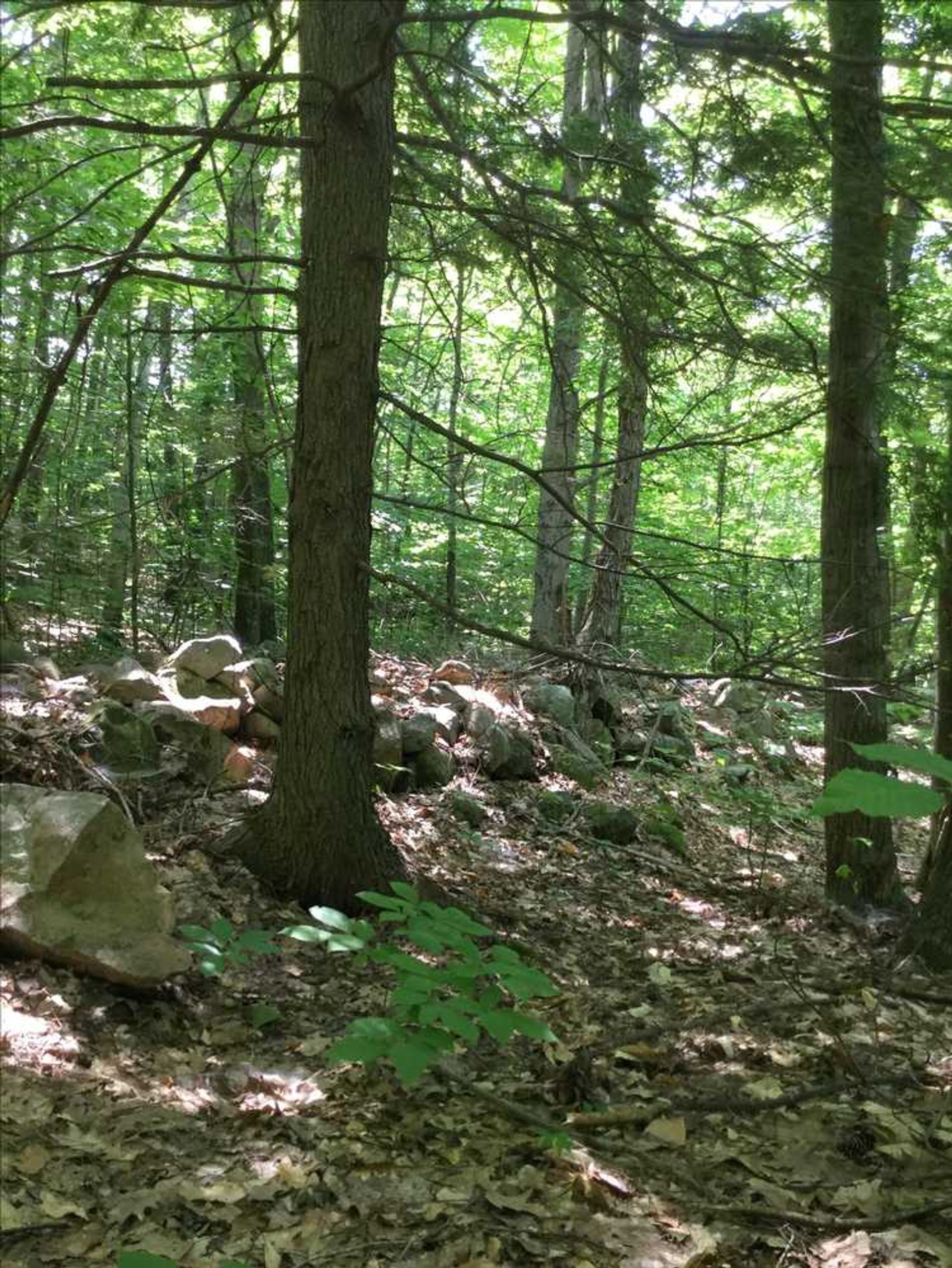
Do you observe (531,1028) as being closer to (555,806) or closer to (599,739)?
(555,806)

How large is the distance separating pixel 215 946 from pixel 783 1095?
7.34 feet

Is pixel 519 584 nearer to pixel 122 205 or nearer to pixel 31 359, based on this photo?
pixel 122 205

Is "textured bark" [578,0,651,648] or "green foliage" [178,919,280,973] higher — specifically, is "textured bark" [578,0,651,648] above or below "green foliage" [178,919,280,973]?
above

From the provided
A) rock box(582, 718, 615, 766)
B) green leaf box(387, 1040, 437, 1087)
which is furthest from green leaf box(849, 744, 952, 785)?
rock box(582, 718, 615, 766)

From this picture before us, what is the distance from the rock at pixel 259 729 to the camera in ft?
21.5

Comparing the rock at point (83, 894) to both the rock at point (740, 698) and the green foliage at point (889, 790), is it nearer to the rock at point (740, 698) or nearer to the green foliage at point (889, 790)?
the green foliage at point (889, 790)

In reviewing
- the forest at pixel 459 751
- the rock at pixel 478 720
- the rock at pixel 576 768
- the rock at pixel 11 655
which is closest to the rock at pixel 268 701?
the forest at pixel 459 751

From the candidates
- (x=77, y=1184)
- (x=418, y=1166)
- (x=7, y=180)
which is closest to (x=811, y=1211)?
(x=418, y=1166)

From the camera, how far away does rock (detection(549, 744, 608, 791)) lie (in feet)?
27.0

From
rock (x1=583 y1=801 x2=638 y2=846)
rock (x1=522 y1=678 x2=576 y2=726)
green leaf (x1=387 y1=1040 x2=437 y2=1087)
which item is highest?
rock (x1=522 y1=678 x2=576 y2=726)

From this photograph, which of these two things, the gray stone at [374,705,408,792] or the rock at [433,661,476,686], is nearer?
the gray stone at [374,705,408,792]

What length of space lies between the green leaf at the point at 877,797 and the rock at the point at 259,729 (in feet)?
17.1

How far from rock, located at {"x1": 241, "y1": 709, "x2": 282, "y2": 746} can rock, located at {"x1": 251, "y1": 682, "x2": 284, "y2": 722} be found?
0.29ft

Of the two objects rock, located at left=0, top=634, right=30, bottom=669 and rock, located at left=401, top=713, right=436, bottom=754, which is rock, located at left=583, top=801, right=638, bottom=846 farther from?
rock, located at left=0, top=634, right=30, bottom=669
